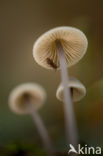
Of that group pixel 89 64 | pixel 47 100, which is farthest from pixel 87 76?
pixel 47 100

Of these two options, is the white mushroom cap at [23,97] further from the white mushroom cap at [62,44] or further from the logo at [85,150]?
the logo at [85,150]

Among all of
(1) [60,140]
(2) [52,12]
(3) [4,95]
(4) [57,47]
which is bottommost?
(1) [60,140]

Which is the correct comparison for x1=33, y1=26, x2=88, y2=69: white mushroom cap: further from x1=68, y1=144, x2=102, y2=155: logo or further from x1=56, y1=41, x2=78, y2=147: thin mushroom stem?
x1=68, y1=144, x2=102, y2=155: logo

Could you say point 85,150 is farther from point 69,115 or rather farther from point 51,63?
point 51,63

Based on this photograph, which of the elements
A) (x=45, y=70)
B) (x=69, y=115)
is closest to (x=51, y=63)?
(x=45, y=70)

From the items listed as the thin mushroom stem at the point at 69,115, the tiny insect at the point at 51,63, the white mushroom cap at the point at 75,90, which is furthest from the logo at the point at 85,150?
the tiny insect at the point at 51,63

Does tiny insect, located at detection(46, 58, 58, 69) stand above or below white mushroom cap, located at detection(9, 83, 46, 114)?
above

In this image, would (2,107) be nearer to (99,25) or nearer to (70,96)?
(70,96)

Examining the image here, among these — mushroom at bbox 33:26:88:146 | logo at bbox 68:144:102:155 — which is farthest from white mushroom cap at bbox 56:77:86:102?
logo at bbox 68:144:102:155
